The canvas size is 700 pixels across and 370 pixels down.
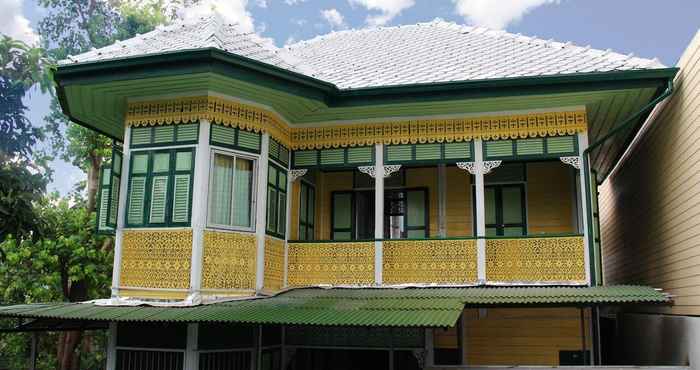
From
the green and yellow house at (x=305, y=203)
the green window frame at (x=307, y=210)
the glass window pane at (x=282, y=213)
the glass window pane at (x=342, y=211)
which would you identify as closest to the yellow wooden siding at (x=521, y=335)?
the green and yellow house at (x=305, y=203)

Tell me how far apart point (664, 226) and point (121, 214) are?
8574 millimetres

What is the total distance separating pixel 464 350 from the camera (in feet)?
37.0

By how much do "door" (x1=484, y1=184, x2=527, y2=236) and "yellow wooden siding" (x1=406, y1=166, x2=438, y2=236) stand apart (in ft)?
3.07

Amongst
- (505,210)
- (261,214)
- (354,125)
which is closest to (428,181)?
(505,210)

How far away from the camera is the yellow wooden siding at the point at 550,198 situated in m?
12.2

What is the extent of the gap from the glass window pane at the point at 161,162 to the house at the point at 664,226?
24.5 feet

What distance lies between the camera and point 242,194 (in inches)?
412

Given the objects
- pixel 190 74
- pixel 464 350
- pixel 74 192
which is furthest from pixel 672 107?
pixel 74 192

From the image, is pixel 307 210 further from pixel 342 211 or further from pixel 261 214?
pixel 261 214

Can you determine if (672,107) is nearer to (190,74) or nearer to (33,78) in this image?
(190,74)

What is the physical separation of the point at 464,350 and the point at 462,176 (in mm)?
3179

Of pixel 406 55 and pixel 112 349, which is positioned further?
pixel 406 55

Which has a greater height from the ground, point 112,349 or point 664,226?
point 664,226

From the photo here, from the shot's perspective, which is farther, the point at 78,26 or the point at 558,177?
the point at 78,26
